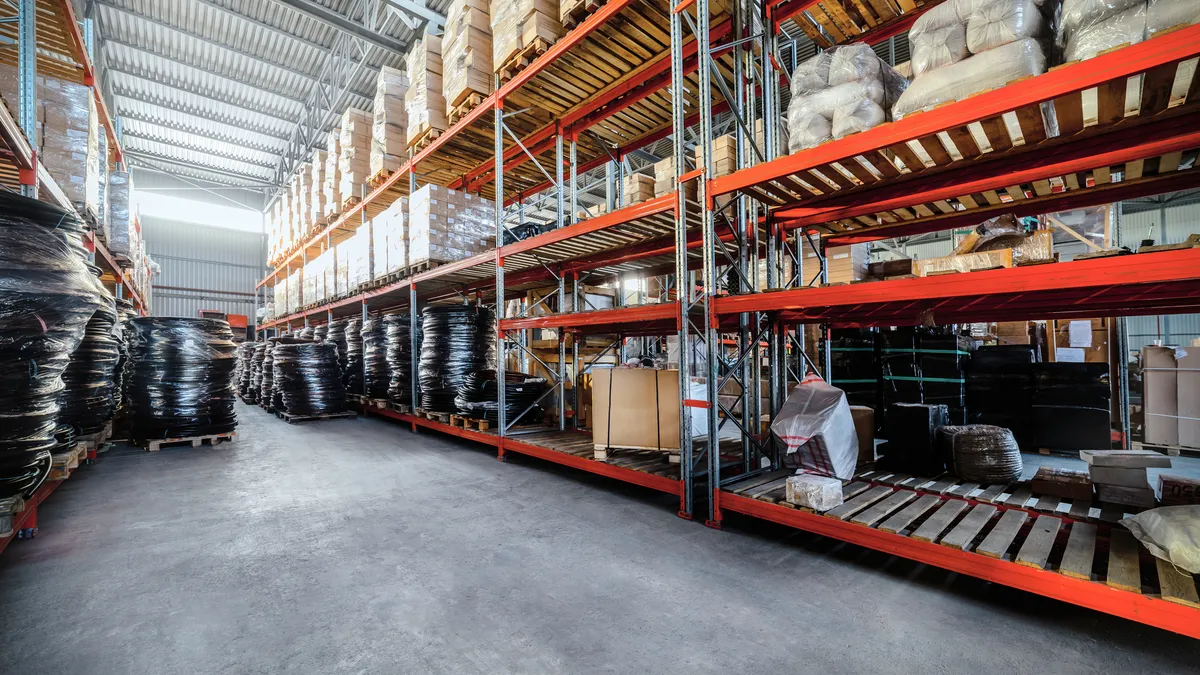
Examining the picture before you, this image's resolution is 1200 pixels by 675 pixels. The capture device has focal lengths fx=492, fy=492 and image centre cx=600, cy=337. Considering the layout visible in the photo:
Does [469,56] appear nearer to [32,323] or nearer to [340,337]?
[32,323]

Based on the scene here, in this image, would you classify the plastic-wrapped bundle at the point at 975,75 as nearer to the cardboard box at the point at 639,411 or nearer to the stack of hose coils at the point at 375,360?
the cardboard box at the point at 639,411

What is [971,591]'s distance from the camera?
267cm

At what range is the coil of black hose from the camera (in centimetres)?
380

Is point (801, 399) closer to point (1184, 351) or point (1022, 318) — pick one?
point (1022, 318)

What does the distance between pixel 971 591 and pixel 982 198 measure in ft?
10.2

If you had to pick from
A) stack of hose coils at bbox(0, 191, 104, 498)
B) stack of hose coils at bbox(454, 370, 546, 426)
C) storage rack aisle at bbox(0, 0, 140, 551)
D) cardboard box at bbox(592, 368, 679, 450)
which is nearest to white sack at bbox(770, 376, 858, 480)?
cardboard box at bbox(592, 368, 679, 450)

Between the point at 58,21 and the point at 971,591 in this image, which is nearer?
the point at 971,591

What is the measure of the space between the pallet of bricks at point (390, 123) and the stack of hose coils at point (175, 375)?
146 inches

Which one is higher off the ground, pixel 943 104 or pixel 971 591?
pixel 943 104

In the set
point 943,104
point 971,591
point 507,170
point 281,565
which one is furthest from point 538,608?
point 507,170

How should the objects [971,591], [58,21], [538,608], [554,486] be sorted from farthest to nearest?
[58,21]
[554,486]
[971,591]
[538,608]

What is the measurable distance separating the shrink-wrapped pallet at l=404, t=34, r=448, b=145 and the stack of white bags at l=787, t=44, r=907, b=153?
18.4 ft

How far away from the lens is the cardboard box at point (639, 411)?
4680 millimetres

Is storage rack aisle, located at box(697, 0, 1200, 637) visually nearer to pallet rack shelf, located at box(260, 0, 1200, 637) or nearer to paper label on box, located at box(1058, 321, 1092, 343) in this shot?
pallet rack shelf, located at box(260, 0, 1200, 637)
